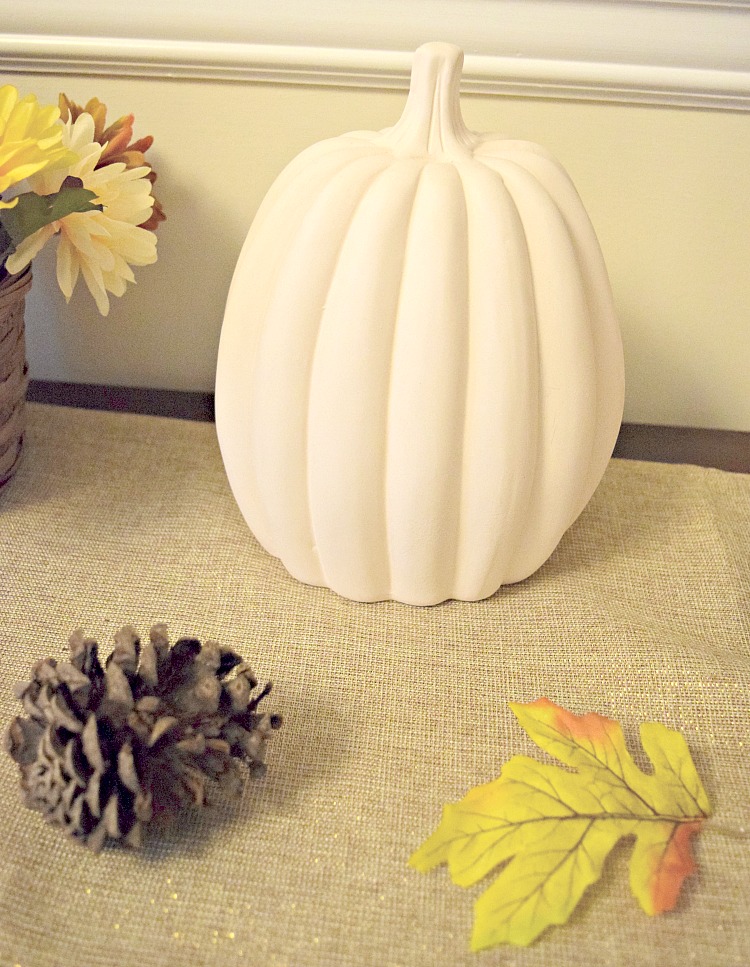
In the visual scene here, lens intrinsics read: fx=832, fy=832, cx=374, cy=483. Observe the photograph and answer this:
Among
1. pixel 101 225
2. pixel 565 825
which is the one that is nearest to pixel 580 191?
pixel 101 225

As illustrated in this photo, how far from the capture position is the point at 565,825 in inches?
17.6

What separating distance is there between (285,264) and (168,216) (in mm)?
317

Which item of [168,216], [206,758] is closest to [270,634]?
[206,758]

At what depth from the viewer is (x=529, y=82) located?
71cm

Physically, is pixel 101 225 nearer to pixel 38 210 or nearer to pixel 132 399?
pixel 38 210

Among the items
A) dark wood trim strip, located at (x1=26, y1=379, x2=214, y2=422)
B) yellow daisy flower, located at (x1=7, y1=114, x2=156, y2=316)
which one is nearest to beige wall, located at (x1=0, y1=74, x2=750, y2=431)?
dark wood trim strip, located at (x1=26, y1=379, x2=214, y2=422)

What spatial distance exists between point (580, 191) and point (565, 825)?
55 centimetres

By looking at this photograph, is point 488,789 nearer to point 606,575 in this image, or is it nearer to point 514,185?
point 606,575

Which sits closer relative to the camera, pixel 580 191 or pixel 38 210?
pixel 38 210

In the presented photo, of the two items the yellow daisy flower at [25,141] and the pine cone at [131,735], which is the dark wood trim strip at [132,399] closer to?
the yellow daisy flower at [25,141]

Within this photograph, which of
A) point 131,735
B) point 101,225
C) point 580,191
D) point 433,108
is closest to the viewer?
point 131,735

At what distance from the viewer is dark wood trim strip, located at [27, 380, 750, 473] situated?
2.74 feet

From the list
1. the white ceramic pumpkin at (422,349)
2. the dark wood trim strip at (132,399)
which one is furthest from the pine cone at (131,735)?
the dark wood trim strip at (132,399)

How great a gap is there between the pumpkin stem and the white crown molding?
0.19 metres
